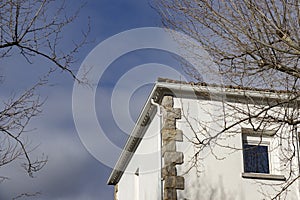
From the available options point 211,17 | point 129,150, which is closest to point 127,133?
point 129,150

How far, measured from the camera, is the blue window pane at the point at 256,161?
1216cm

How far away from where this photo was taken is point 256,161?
12289 millimetres

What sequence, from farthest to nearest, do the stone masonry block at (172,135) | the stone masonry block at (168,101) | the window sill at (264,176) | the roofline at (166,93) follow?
1. the stone masonry block at (168,101)
2. the stone masonry block at (172,135)
3. the window sill at (264,176)
4. the roofline at (166,93)

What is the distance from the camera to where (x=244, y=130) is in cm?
1218

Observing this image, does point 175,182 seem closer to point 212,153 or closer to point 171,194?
point 171,194

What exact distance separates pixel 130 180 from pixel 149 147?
2.65 meters

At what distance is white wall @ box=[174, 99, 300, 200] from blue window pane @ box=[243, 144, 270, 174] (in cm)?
20

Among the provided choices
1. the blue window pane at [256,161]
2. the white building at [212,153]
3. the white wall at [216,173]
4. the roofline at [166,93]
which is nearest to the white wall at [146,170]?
the white building at [212,153]

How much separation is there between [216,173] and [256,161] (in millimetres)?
933

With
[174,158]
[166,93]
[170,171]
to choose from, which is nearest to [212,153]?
[174,158]

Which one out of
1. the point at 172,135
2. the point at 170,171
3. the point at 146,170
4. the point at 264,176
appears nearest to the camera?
the point at 170,171

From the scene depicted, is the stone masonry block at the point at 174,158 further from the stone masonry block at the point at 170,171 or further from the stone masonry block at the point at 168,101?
the stone masonry block at the point at 168,101

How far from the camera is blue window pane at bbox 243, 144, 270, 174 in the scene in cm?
1216

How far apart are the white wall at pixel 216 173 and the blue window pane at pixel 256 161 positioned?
200 mm
